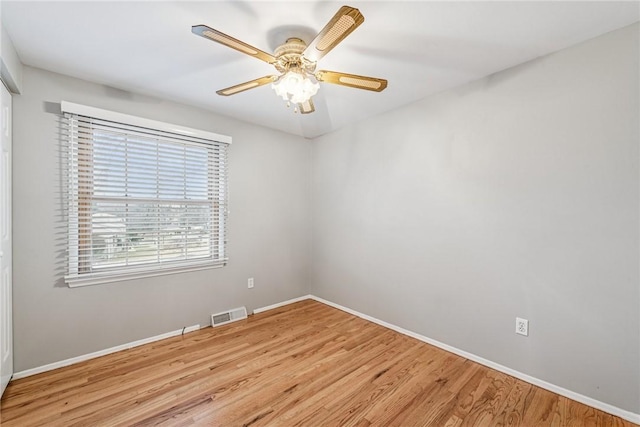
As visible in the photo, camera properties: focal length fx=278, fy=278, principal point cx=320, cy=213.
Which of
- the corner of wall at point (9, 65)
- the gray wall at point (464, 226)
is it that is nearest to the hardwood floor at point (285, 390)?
the gray wall at point (464, 226)

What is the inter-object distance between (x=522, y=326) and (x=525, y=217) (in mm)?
815

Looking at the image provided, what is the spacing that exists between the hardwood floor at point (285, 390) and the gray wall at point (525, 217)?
29 cm

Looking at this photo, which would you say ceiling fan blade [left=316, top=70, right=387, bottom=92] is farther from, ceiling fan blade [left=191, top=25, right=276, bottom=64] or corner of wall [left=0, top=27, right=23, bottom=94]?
corner of wall [left=0, top=27, right=23, bottom=94]

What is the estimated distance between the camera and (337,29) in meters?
1.29

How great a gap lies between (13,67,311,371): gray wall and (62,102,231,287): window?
0.34 feet

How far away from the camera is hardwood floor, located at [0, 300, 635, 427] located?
5.48ft

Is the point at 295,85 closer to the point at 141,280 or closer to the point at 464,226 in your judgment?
the point at 464,226

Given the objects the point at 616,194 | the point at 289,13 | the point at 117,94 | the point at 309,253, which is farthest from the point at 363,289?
the point at 117,94

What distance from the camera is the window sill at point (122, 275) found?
89.2 inches

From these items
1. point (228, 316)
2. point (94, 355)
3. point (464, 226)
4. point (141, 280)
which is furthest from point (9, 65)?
point (464, 226)

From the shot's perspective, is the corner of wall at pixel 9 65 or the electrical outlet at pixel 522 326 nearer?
the corner of wall at pixel 9 65

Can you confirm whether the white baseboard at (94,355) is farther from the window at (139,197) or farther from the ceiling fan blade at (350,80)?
the ceiling fan blade at (350,80)

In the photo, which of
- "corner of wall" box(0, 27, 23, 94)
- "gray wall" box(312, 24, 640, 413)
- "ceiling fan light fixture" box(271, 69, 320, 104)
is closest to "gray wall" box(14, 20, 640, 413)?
"gray wall" box(312, 24, 640, 413)

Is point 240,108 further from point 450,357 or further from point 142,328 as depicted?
point 450,357
